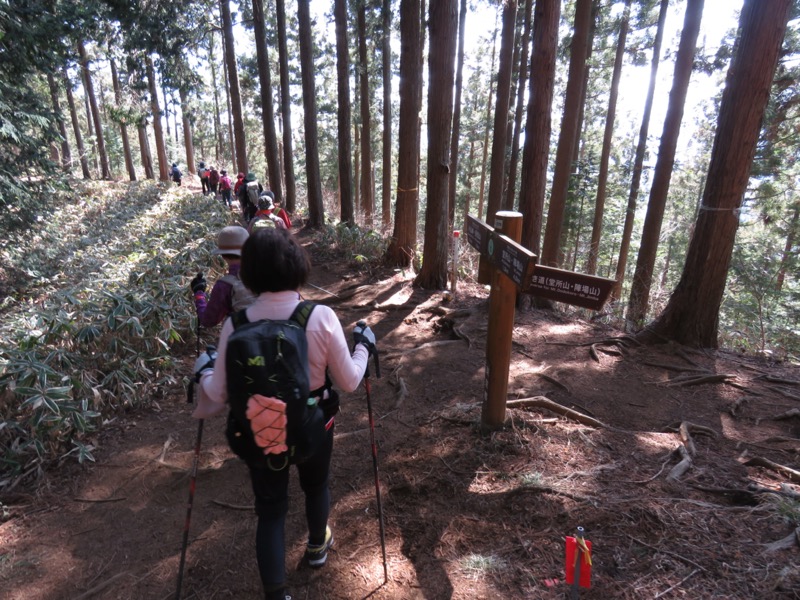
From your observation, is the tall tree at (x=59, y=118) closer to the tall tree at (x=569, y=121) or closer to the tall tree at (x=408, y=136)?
the tall tree at (x=408, y=136)

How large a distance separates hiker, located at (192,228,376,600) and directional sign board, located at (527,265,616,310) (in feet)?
4.48

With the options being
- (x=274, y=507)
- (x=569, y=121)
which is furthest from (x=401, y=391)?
(x=569, y=121)

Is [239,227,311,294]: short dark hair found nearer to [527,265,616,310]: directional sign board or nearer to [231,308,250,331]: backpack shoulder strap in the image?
[231,308,250,331]: backpack shoulder strap

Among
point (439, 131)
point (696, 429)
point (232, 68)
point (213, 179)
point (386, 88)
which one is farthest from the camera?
point (213, 179)

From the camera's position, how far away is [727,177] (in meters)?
5.18

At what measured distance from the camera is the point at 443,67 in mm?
7707

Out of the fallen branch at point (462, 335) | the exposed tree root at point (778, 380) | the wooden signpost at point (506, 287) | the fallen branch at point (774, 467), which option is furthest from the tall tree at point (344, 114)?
the fallen branch at point (774, 467)

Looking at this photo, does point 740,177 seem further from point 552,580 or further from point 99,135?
point 99,135

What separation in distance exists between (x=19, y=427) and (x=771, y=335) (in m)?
12.6

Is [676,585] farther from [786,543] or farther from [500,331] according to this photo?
[500,331]

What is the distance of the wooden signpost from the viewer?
2.75 m

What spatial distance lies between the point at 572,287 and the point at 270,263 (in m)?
1.88

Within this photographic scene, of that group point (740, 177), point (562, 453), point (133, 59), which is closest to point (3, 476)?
point (562, 453)

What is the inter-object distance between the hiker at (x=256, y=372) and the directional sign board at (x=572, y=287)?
1.37 m
